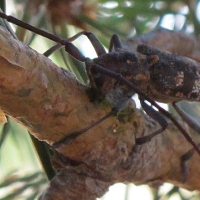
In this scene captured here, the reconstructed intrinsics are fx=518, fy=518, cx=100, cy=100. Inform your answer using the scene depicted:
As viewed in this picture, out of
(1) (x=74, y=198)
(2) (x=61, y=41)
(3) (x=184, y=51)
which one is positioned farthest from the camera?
(3) (x=184, y=51)

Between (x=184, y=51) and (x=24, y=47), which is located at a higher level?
(x=24, y=47)

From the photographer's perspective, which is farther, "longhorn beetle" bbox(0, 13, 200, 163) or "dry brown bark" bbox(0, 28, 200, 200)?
"longhorn beetle" bbox(0, 13, 200, 163)

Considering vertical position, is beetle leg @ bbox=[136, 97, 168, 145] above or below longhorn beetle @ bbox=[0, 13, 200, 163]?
below

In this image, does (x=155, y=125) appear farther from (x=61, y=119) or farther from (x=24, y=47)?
(x=24, y=47)

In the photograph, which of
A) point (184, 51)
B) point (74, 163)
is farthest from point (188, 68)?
point (74, 163)

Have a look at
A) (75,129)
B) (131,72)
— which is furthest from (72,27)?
(75,129)
